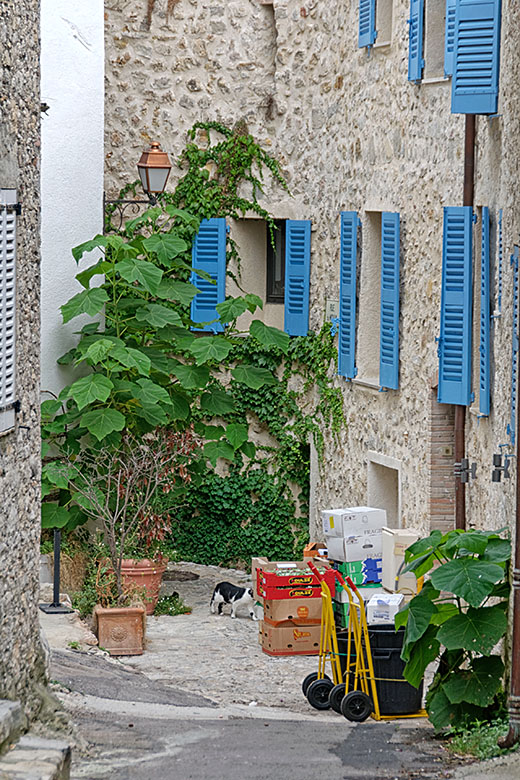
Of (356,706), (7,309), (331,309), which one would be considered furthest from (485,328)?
(7,309)

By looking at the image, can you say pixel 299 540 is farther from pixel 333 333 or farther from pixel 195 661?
pixel 195 661

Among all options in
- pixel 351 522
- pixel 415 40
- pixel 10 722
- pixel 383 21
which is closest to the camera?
pixel 10 722

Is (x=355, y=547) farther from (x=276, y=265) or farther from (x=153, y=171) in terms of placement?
(x=276, y=265)

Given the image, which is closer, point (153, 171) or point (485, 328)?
point (485, 328)

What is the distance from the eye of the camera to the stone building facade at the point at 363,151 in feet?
31.1

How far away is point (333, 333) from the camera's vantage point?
13.0 m

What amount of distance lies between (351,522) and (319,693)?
5.20ft

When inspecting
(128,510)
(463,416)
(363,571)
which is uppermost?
(463,416)

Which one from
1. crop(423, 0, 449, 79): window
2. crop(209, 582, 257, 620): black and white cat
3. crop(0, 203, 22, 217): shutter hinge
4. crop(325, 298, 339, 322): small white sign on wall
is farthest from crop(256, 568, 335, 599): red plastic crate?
crop(0, 203, 22, 217): shutter hinge

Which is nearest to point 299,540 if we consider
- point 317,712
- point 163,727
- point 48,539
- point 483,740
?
point 48,539

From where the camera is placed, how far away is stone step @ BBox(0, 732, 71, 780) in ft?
17.0

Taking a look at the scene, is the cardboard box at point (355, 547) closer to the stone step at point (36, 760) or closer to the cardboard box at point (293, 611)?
the cardboard box at point (293, 611)

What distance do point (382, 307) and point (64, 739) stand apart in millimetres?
6440

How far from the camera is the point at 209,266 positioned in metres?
13.7
